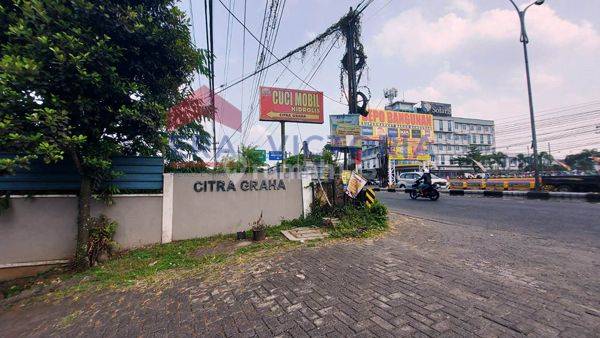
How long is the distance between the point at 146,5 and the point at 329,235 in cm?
651

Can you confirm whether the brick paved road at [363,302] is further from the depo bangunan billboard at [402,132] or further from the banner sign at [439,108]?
the banner sign at [439,108]

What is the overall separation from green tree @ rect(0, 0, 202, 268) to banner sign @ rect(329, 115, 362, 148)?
5.73 meters

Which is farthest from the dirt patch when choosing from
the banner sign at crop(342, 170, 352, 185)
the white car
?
the white car

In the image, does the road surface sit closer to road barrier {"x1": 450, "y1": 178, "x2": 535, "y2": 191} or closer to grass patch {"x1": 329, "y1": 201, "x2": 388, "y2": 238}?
Result: grass patch {"x1": 329, "y1": 201, "x2": 388, "y2": 238}

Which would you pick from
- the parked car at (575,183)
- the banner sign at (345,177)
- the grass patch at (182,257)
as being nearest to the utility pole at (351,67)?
the banner sign at (345,177)

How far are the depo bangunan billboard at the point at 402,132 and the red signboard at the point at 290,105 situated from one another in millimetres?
31463

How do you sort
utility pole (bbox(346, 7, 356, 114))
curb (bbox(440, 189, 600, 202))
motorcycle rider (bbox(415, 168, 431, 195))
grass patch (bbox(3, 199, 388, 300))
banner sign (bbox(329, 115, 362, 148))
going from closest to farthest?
grass patch (bbox(3, 199, 388, 300)) < banner sign (bbox(329, 115, 362, 148)) < utility pole (bbox(346, 7, 356, 114)) < curb (bbox(440, 189, 600, 202)) < motorcycle rider (bbox(415, 168, 431, 195))

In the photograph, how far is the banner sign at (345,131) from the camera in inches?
387

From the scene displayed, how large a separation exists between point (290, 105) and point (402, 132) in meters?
37.7

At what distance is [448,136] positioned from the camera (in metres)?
57.4

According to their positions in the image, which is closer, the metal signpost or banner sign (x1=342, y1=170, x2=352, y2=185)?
banner sign (x1=342, y1=170, x2=352, y2=185)

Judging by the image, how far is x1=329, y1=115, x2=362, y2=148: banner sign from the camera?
9.82 m

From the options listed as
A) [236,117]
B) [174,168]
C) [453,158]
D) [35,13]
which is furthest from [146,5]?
[453,158]

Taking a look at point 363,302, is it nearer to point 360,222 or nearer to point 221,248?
point 221,248
